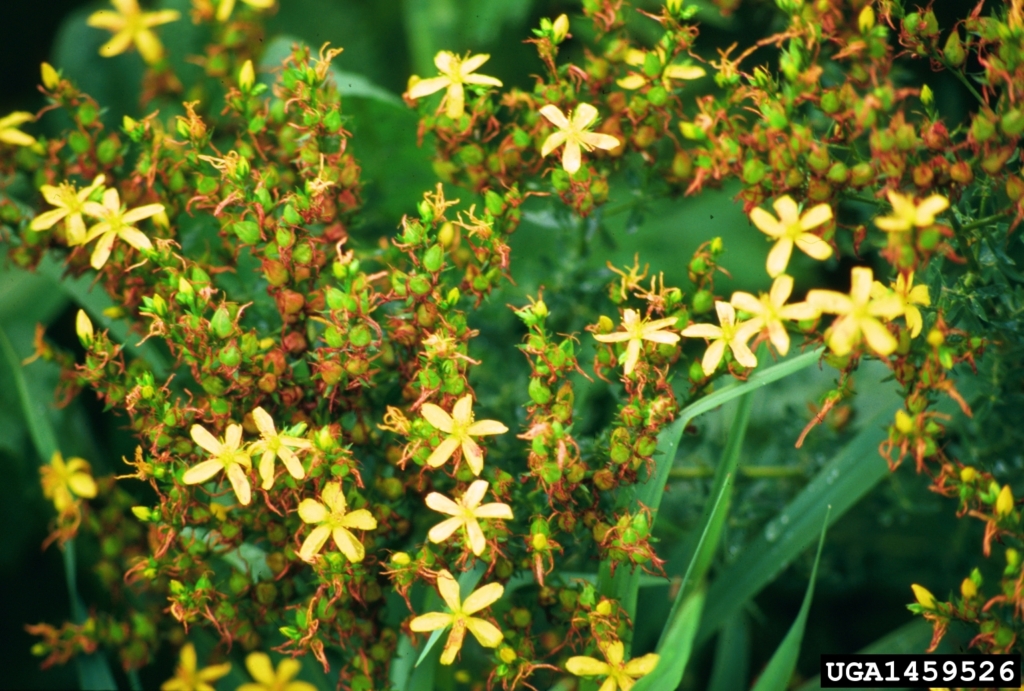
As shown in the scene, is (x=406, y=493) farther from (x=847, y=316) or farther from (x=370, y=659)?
(x=847, y=316)

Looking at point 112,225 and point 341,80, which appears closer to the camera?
point 112,225

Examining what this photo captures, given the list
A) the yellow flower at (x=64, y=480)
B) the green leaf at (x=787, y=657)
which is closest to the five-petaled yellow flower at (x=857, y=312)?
the green leaf at (x=787, y=657)

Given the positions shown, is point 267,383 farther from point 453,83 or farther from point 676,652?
point 676,652

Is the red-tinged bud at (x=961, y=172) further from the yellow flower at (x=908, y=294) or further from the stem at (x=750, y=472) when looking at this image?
the stem at (x=750, y=472)

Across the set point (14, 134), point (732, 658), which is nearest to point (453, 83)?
point (14, 134)

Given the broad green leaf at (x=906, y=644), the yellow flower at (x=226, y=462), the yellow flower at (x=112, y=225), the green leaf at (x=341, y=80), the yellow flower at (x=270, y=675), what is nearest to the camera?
the yellow flower at (x=226, y=462)
